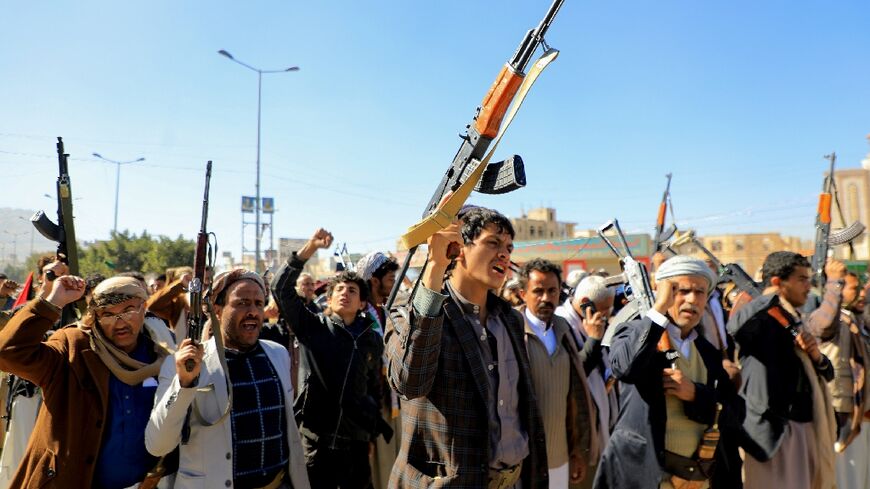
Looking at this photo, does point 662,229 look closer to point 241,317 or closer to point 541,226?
point 241,317

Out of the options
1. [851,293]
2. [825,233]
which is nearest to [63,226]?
[851,293]

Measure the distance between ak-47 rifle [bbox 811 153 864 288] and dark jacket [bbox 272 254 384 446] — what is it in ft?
19.0

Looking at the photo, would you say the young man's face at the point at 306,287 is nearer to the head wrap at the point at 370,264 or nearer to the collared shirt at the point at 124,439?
the head wrap at the point at 370,264

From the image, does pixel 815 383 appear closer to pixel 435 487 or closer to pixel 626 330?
pixel 626 330

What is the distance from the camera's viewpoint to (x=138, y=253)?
1389 inches

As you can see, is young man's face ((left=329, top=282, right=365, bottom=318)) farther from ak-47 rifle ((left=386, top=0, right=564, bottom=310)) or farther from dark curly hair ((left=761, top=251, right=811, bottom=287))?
dark curly hair ((left=761, top=251, right=811, bottom=287))

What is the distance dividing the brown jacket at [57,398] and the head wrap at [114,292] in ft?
0.65

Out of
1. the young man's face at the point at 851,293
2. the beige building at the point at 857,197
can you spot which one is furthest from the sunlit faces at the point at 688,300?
the beige building at the point at 857,197

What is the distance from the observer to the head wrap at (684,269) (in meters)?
3.48

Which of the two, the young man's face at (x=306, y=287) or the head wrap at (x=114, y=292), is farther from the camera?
the young man's face at (x=306, y=287)

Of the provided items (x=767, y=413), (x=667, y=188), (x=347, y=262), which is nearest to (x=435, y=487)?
(x=767, y=413)

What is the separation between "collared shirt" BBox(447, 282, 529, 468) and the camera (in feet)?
8.86

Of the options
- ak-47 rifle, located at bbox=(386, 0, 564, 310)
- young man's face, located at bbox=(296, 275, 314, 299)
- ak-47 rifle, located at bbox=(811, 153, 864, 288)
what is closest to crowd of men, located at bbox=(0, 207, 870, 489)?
ak-47 rifle, located at bbox=(386, 0, 564, 310)

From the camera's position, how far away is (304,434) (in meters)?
4.20
